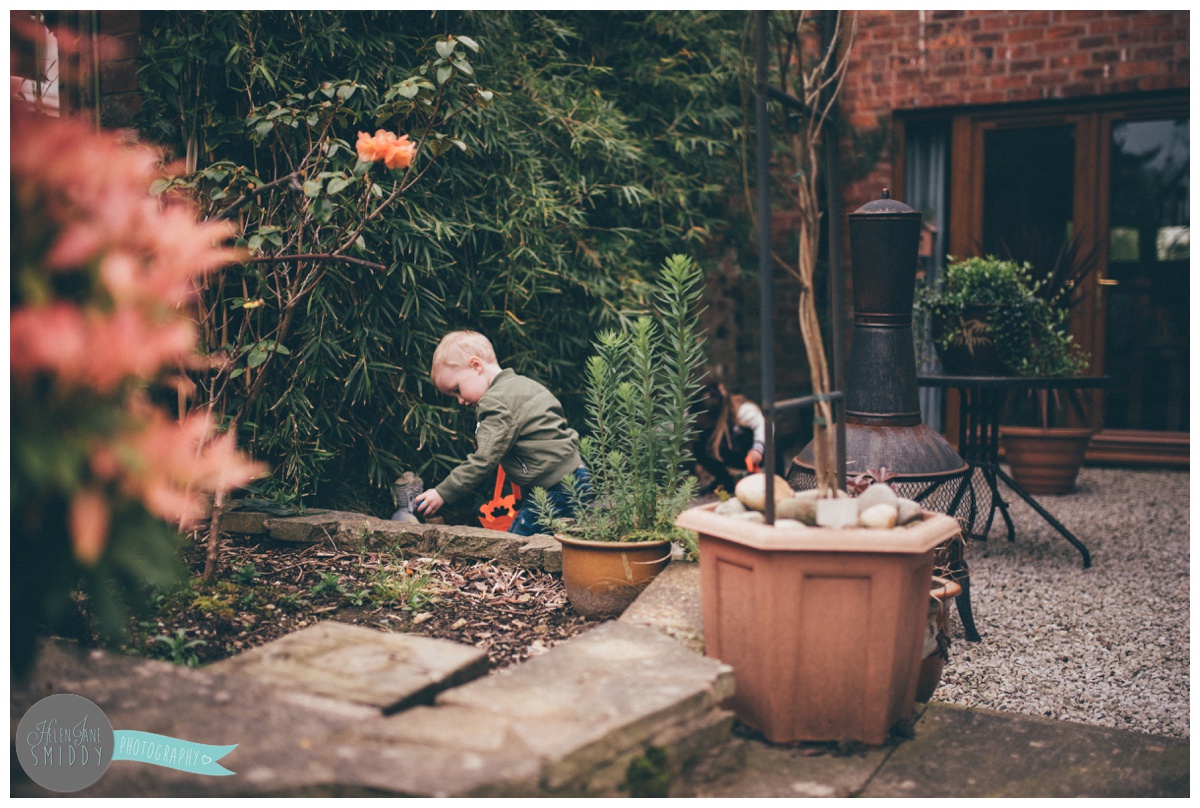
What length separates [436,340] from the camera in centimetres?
386

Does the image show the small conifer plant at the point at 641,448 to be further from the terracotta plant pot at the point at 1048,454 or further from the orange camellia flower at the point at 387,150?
the terracotta plant pot at the point at 1048,454

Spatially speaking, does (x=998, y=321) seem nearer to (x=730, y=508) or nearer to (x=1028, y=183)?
(x=730, y=508)

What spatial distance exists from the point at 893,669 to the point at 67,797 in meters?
1.54

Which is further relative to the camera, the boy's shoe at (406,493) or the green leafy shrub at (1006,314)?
the green leafy shrub at (1006,314)

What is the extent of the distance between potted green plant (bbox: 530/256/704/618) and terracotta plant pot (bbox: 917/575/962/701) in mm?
665

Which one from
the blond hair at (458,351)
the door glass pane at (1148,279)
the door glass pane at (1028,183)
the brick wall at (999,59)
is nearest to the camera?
the blond hair at (458,351)

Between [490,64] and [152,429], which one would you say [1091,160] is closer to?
[490,64]

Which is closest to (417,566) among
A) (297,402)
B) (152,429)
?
(297,402)

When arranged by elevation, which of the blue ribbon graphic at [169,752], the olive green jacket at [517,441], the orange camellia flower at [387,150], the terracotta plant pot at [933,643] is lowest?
the terracotta plant pot at [933,643]

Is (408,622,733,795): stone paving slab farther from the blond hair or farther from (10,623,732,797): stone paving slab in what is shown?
the blond hair

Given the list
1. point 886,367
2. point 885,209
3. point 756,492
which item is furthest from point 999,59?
point 756,492

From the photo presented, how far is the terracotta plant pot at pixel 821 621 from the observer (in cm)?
192

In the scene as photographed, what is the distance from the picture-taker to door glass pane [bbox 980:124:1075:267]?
6.32 meters

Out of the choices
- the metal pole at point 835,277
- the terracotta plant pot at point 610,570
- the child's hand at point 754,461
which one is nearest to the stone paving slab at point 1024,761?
the metal pole at point 835,277
